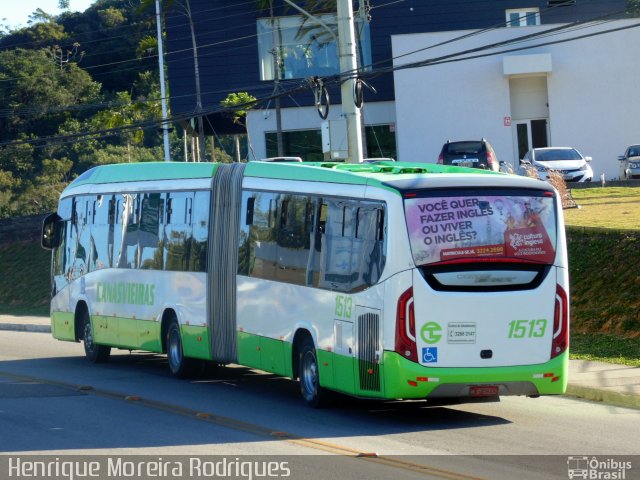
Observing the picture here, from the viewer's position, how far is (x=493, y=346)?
41.2 feet

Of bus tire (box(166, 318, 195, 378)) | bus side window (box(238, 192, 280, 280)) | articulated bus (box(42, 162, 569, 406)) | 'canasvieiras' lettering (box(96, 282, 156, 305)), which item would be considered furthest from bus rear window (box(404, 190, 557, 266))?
'canasvieiras' lettering (box(96, 282, 156, 305))

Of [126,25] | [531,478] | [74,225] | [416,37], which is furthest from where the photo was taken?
[126,25]

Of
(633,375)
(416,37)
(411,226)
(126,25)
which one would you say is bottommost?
(633,375)

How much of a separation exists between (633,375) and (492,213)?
182 inches

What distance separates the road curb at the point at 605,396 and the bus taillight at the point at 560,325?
6.00 ft

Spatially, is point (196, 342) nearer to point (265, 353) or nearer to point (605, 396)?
point (265, 353)

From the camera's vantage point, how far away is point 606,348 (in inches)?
722

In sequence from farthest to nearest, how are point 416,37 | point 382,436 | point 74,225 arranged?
point 416,37 < point 74,225 < point 382,436

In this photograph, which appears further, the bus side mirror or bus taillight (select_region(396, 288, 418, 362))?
the bus side mirror

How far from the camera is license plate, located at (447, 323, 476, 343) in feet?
40.7

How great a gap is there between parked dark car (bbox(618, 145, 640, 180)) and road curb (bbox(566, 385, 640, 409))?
87.4 ft

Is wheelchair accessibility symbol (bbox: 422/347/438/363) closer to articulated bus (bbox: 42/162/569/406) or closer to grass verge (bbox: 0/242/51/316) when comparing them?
articulated bus (bbox: 42/162/569/406)

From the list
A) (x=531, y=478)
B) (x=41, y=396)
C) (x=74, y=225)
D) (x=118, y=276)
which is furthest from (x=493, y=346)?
(x=74, y=225)

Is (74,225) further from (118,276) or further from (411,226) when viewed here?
(411,226)
